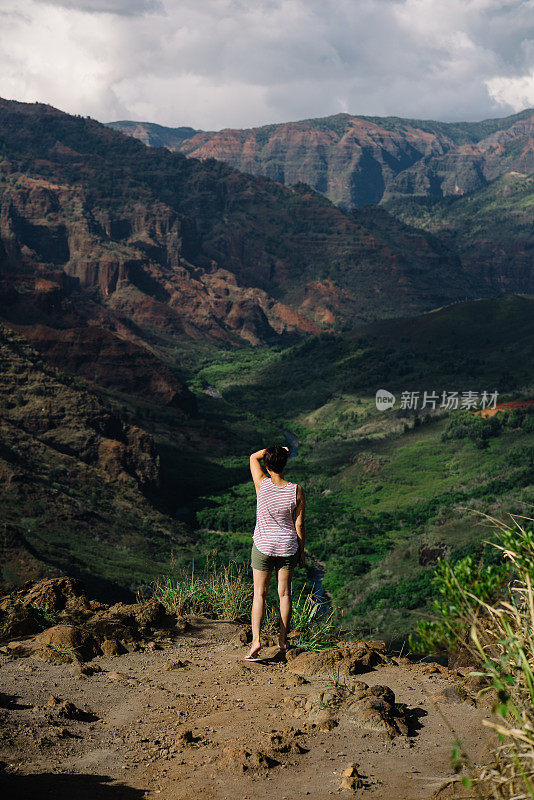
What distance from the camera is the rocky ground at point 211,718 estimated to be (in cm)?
459

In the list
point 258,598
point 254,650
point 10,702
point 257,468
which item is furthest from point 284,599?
point 10,702

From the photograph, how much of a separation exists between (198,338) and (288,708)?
315 ft

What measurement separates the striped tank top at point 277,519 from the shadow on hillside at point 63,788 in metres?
2.57

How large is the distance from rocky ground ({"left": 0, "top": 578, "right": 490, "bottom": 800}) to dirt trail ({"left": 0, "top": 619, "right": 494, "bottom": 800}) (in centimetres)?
1

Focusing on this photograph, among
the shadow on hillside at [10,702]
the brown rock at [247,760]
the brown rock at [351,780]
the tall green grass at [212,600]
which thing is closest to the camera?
the brown rock at [351,780]

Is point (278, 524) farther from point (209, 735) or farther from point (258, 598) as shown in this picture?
point (209, 735)

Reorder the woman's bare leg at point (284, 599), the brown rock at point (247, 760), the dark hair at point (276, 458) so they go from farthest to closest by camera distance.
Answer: the woman's bare leg at point (284, 599), the dark hair at point (276, 458), the brown rock at point (247, 760)

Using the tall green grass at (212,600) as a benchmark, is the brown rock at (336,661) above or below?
above

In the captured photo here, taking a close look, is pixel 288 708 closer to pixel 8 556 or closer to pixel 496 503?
pixel 8 556

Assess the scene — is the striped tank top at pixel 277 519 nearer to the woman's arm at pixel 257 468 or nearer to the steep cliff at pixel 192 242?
the woman's arm at pixel 257 468

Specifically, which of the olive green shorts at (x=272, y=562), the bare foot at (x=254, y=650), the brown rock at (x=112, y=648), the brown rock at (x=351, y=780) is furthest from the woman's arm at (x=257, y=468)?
the brown rock at (x=351, y=780)

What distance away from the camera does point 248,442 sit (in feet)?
188

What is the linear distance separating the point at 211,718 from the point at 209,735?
0.35m

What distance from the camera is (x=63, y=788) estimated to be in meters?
4.50
